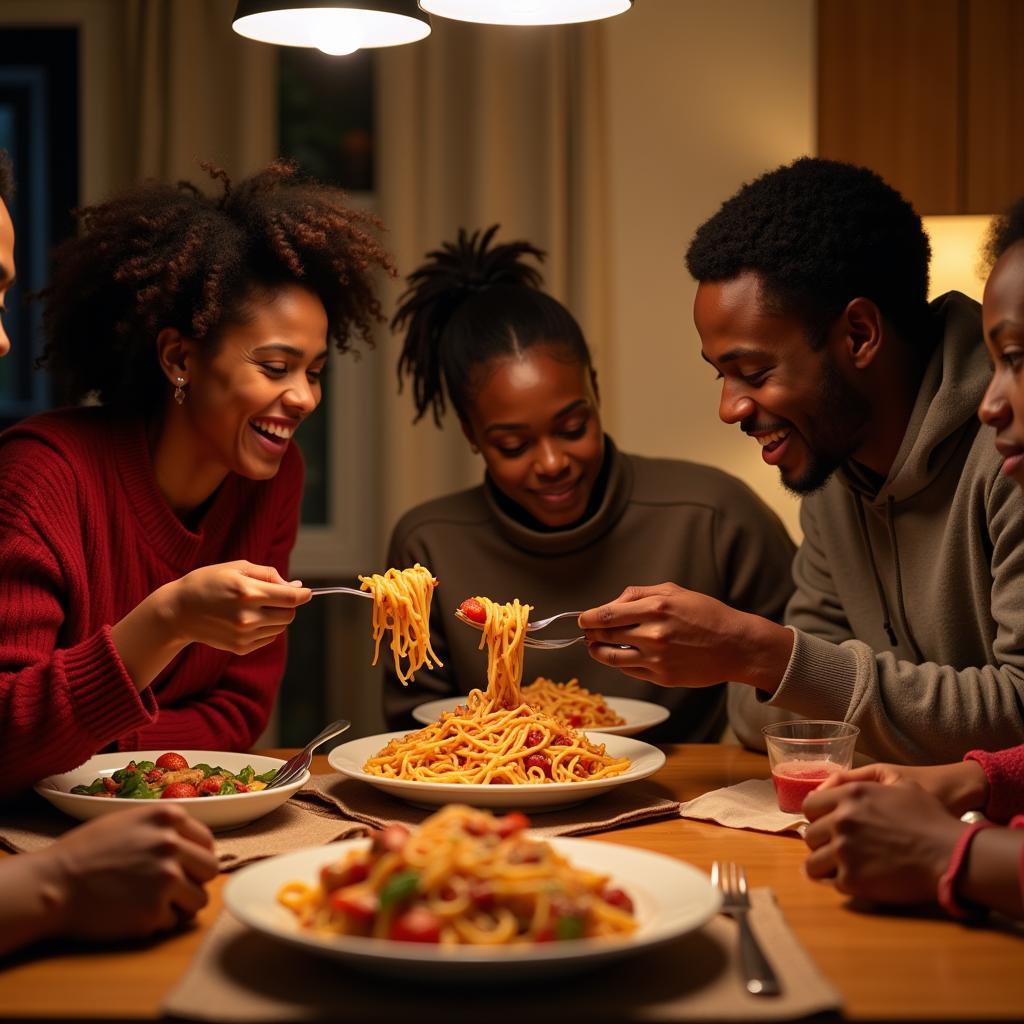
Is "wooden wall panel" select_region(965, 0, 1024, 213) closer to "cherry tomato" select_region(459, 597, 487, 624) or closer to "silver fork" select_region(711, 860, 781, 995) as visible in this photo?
"cherry tomato" select_region(459, 597, 487, 624)

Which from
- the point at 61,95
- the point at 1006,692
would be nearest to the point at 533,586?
the point at 1006,692

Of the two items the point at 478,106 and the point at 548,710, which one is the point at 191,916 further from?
the point at 478,106

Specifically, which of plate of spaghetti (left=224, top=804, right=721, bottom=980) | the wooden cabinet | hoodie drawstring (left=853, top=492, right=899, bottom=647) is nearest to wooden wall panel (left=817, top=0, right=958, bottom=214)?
the wooden cabinet

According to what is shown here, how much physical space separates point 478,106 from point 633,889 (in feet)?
12.0

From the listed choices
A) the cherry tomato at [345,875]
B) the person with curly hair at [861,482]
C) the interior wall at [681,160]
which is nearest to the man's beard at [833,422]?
the person with curly hair at [861,482]

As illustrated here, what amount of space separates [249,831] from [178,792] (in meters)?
0.13

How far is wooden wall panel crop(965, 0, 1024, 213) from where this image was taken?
4.60 metres

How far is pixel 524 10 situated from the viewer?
2430 millimetres

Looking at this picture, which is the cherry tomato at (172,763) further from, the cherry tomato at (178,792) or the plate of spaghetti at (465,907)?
the plate of spaghetti at (465,907)

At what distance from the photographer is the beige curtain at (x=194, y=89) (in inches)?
182

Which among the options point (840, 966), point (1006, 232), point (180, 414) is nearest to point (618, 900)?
point (840, 966)

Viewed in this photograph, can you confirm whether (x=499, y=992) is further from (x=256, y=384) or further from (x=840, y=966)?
(x=256, y=384)

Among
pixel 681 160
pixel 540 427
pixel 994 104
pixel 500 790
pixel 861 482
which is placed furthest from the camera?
pixel 681 160

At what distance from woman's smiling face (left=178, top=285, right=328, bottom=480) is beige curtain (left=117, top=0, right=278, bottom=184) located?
6.86 feet
